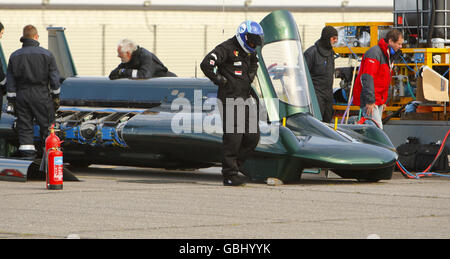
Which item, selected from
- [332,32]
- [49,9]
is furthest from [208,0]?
Result: [332,32]

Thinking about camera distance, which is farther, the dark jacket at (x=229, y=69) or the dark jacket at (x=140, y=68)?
the dark jacket at (x=140, y=68)

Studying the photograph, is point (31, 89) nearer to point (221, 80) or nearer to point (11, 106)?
point (11, 106)

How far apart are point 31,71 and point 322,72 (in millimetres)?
3739

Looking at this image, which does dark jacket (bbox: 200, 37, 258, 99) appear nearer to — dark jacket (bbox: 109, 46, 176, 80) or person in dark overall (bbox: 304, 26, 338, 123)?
dark jacket (bbox: 109, 46, 176, 80)

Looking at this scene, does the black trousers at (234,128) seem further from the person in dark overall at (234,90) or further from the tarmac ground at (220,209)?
the tarmac ground at (220,209)

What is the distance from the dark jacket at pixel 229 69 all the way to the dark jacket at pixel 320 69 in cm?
263

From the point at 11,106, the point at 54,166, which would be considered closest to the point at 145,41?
the point at 11,106

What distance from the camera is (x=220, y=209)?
26.2ft

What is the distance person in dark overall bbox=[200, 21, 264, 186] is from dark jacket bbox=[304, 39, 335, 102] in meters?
2.63

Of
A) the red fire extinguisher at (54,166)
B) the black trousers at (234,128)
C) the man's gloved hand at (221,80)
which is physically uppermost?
the man's gloved hand at (221,80)

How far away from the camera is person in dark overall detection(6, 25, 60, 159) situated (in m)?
11.1

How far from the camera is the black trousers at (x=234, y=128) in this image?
9.88m

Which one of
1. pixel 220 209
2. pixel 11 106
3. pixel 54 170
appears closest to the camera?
pixel 220 209

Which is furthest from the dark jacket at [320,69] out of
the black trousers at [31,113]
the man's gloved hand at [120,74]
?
the black trousers at [31,113]
